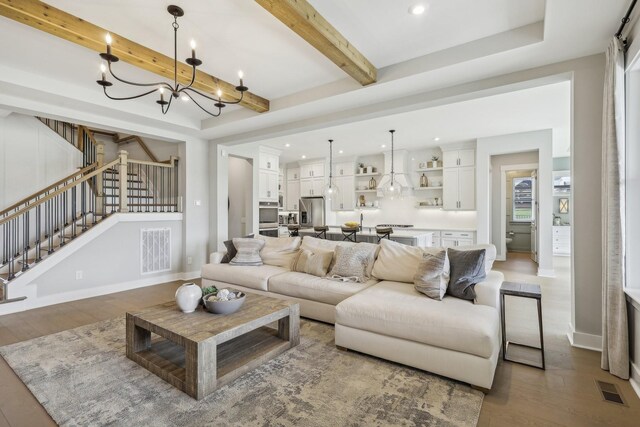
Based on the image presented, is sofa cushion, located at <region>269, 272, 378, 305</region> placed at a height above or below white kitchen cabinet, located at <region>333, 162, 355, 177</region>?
below

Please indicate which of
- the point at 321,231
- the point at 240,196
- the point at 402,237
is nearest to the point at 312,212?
the point at 240,196

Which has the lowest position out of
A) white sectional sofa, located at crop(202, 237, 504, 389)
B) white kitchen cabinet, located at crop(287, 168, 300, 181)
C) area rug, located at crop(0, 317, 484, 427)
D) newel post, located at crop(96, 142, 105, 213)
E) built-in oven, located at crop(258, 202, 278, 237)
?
area rug, located at crop(0, 317, 484, 427)

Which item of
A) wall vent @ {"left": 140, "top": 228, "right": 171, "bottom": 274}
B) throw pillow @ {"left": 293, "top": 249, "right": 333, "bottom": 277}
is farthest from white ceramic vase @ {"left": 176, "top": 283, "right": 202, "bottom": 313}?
wall vent @ {"left": 140, "top": 228, "right": 171, "bottom": 274}

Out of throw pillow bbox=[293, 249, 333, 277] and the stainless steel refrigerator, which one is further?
the stainless steel refrigerator

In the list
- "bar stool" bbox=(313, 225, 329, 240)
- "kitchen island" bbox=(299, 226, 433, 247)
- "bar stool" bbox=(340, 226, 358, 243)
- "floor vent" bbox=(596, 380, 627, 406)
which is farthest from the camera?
"bar stool" bbox=(313, 225, 329, 240)

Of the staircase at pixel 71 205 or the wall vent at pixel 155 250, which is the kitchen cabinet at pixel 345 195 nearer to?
the staircase at pixel 71 205

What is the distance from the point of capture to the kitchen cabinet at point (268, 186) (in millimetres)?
7051

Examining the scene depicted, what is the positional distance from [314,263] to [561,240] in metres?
8.43

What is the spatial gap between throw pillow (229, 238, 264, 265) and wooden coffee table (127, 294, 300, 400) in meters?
1.43

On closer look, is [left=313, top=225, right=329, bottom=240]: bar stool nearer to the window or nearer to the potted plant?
the potted plant

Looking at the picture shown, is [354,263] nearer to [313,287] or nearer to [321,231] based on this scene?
[313,287]

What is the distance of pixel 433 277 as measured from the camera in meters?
2.77

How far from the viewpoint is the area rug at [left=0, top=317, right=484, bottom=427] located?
1.84 meters

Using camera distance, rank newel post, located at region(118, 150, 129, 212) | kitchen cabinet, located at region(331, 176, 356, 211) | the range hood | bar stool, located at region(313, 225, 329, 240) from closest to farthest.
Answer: newel post, located at region(118, 150, 129, 212)
bar stool, located at region(313, 225, 329, 240)
the range hood
kitchen cabinet, located at region(331, 176, 356, 211)
